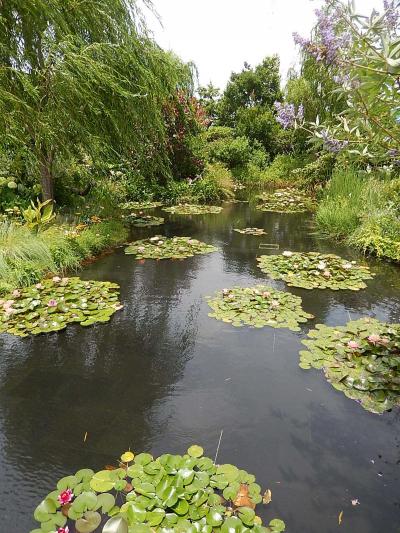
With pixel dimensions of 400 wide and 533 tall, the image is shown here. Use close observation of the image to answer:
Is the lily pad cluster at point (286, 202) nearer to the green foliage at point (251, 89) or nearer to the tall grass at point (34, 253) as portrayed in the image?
the tall grass at point (34, 253)

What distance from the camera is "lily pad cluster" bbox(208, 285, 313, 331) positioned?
4059 mm

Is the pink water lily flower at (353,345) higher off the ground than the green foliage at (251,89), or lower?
lower

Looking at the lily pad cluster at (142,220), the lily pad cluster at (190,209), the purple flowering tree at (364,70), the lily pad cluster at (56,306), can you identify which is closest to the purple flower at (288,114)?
the purple flowering tree at (364,70)

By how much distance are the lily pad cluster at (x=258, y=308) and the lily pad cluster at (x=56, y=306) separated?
132 cm

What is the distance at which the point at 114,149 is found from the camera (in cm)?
653

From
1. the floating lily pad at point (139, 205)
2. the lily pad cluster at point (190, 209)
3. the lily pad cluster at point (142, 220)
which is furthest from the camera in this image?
the floating lily pad at point (139, 205)

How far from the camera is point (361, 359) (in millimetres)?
3250

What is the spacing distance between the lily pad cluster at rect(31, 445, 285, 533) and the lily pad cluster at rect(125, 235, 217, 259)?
14.8 feet

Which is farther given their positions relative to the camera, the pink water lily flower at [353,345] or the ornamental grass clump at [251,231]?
the ornamental grass clump at [251,231]

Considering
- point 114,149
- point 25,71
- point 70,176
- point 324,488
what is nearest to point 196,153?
point 70,176

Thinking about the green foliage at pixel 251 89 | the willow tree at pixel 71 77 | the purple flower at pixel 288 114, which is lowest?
the purple flower at pixel 288 114

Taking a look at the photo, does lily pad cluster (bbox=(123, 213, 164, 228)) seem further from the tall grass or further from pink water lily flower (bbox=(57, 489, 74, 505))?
pink water lily flower (bbox=(57, 489, 74, 505))

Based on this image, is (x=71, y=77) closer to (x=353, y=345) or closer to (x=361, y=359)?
(x=353, y=345)

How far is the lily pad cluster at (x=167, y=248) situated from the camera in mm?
6551
